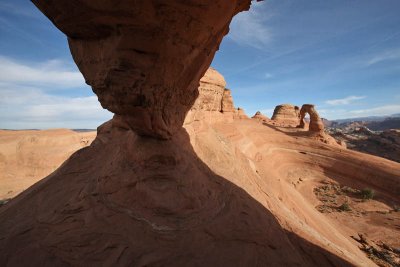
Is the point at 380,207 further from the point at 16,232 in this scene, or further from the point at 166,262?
the point at 16,232

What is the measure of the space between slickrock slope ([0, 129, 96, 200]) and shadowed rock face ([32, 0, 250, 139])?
14.9m

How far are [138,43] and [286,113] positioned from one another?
3914 cm

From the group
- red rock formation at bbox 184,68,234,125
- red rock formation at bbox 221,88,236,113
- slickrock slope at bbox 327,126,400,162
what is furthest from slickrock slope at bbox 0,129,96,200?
slickrock slope at bbox 327,126,400,162

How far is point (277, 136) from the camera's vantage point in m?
22.7

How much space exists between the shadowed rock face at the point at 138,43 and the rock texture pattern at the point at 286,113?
36.2 m

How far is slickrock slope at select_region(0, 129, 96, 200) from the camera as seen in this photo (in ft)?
52.5

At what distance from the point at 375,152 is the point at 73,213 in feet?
135

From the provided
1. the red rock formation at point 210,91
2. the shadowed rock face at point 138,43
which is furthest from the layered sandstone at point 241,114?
the shadowed rock face at point 138,43

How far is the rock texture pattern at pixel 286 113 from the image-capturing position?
3867cm

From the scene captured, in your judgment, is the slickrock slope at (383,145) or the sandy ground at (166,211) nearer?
the sandy ground at (166,211)

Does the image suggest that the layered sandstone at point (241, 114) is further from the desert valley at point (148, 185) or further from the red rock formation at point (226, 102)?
the desert valley at point (148, 185)

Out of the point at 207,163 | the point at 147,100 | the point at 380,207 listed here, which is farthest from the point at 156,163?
the point at 380,207

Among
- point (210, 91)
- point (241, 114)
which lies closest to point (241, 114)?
point (241, 114)

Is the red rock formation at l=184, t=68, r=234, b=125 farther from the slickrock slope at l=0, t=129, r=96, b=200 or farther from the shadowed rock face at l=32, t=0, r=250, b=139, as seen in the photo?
the slickrock slope at l=0, t=129, r=96, b=200
